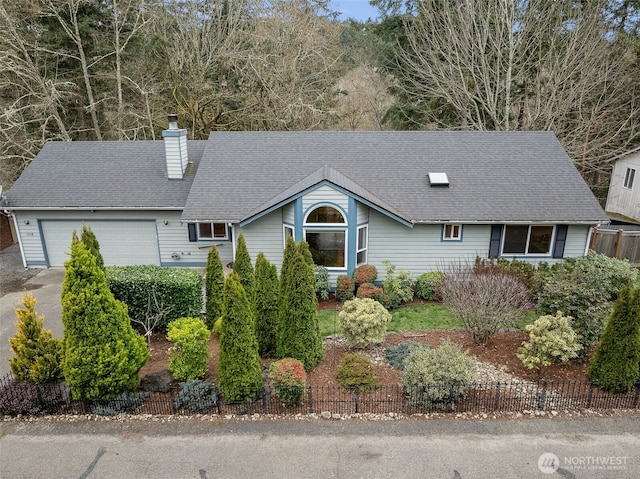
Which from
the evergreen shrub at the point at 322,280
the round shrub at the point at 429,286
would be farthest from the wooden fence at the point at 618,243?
the evergreen shrub at the point at 322,280

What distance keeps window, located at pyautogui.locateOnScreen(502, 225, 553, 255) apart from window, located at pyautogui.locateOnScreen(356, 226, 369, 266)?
469cm

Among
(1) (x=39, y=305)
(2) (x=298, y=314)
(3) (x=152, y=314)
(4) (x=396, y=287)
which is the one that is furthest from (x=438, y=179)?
(1) (x=39, y=305)

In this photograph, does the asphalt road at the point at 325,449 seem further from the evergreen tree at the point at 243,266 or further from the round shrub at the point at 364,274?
the round shrub at the point at 364,274

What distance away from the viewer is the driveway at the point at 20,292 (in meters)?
11.8

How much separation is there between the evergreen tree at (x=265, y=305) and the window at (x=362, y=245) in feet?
15.5

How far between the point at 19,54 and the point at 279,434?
76.0ft

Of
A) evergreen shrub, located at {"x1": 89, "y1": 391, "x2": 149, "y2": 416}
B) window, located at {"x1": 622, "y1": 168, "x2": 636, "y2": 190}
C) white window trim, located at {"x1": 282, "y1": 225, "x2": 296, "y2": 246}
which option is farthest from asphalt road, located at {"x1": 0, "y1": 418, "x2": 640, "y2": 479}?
window, located at {"x1": 622, "y1": 168, "x2": 636, "y2": 190}

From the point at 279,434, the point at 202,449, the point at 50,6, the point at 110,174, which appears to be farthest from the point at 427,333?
the point at 50,6

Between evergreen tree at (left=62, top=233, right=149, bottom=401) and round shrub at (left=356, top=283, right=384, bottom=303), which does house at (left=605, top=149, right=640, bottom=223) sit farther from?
evergreen tree at (left=62, top=233, right=149, bottom=401)

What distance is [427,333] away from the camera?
1156cm

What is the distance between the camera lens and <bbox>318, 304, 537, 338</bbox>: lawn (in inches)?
473

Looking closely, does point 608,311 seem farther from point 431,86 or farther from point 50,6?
point 50,6

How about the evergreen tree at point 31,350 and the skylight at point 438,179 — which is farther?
the skylight at point 438,179

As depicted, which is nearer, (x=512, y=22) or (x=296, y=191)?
(x=296, y=191)
